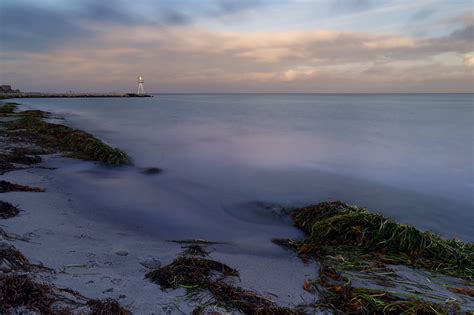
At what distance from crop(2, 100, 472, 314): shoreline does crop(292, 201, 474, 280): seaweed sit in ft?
1.32

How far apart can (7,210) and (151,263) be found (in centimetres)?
230

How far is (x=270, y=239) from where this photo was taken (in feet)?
13.6

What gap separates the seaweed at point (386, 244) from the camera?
3.40m

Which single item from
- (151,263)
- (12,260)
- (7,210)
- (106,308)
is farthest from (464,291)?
(7,210)

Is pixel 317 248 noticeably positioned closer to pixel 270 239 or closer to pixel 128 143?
pixel 270 239

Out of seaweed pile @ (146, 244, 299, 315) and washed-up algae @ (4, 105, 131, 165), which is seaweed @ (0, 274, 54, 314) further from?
washed-up algae @ (4, 105, 131, 165)

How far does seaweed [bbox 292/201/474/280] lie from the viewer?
134 inches

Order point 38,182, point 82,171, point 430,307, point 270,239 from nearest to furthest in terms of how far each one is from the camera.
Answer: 1. point 430,307
2. point 270,239
3. point 38,182
4. point 82,171

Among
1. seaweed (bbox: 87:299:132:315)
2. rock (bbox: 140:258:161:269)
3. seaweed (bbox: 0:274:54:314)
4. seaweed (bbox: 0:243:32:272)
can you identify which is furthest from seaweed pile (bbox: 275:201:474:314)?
seaweed (bbox: 0:243:32:272)

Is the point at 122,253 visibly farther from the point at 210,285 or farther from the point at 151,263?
the point at 210,285

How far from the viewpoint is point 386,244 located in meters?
3.65

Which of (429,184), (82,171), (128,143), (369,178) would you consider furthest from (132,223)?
(128,143)

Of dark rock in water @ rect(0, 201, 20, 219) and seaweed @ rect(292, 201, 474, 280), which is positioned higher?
dark rock in water @ rect(0, 201, 20, 219)

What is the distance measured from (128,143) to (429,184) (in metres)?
11.1
